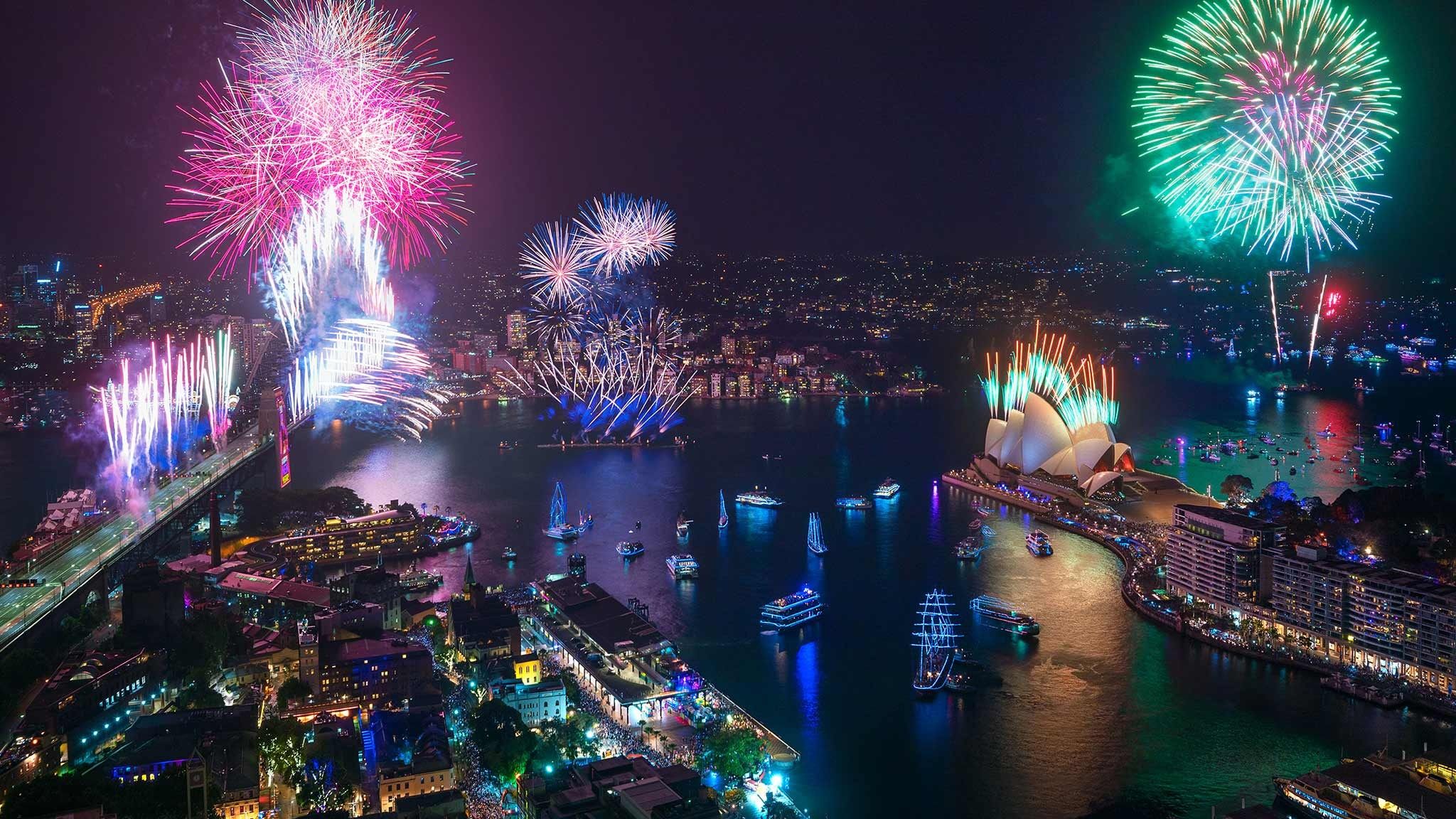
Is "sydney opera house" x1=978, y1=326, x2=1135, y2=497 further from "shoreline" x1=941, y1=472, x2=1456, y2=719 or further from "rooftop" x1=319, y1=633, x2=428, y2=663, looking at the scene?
"rooftop" x1=319, y1=633, x2=428, y2=663

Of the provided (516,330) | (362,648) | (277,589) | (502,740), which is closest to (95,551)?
(277,589)

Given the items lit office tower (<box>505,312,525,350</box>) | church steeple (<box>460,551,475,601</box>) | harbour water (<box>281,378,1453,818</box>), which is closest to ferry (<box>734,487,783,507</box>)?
harbour water (<box>281,378,1453,818</box>)

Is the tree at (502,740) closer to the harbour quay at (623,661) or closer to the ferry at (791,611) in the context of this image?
the harbour quay at (623,661)

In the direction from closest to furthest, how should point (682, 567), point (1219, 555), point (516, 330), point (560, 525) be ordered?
point (1219, 555) → point (682, 567) → point (560, 525) → point (516, 330)

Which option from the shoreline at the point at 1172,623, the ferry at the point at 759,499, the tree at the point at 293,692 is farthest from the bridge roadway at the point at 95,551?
the shoreline at the point at 1172,623

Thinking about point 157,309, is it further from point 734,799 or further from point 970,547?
point 734,799

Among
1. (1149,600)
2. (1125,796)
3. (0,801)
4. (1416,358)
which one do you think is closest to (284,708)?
(0,801)

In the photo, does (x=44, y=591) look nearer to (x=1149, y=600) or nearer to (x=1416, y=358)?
(x=1149, y=600)
